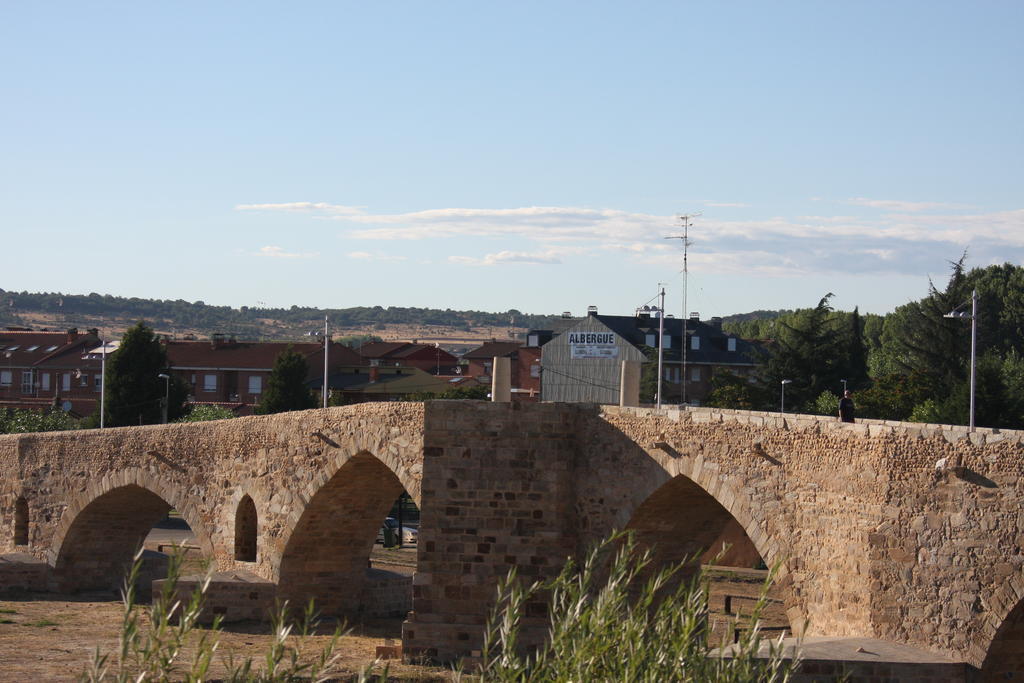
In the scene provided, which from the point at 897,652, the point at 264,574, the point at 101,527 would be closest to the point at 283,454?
the point at 264,574

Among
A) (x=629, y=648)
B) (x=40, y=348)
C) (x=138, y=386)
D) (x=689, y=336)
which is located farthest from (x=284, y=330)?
(x=629, y=648)

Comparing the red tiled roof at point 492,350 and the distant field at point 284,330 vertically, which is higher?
the distant field at point 284,330

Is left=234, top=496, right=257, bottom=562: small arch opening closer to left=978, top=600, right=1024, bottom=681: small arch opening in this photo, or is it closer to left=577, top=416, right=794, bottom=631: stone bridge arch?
left=577, top=416, right=794, bottom=631: stone bridge arch

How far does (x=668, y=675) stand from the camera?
8602 mm

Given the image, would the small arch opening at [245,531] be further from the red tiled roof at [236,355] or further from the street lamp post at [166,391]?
the red tiled roof at [236,355]

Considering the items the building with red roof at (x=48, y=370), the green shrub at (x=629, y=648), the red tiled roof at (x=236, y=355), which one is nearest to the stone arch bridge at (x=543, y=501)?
the green shrub at (x=629, y=648)

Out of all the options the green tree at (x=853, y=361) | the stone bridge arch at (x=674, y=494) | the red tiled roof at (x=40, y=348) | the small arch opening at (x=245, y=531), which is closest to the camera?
the stone bridge arch at (x=674, y=494)

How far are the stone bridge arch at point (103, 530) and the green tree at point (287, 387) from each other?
1807cm

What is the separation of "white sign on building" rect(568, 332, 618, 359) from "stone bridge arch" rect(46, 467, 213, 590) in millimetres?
29640

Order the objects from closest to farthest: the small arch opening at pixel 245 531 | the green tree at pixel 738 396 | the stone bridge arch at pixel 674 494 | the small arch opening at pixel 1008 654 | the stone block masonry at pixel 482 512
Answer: the small arch opening at pixel 1008 654, the stone bridge arch at pixel 674 494, the stone block masonry at pixel 482 512, the small arch opening at pixel 245 531, the green tree at pixel 738 396

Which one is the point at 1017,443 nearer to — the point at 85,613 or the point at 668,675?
the point at 668,675

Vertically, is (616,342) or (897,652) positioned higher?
(616,342)

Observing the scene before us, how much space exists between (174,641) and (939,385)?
123ft

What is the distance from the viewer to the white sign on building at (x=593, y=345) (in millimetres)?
56656
